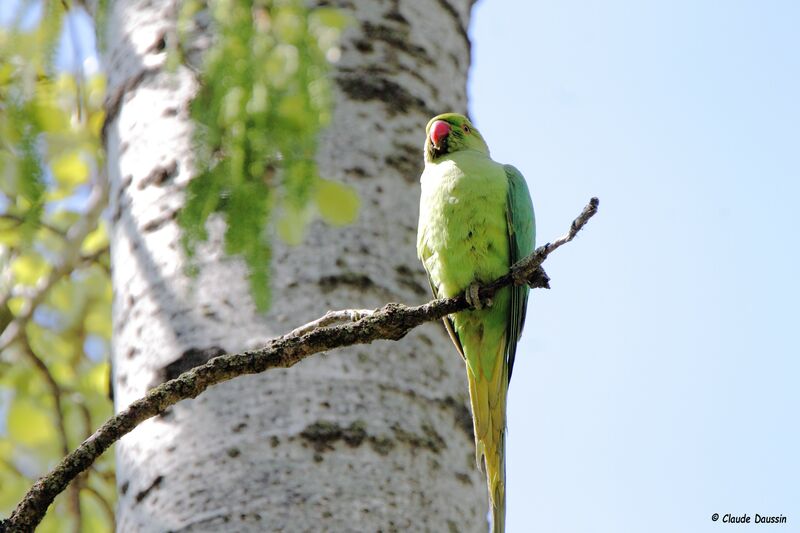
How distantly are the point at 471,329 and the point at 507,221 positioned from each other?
32cm

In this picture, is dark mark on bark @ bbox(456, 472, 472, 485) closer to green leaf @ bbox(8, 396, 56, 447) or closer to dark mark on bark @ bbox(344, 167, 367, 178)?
dark mark on bark @ bbox(344, 167, 367, 178)

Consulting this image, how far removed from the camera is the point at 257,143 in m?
1.99

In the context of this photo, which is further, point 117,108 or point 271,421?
point 117,108

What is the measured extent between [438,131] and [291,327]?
0.89m

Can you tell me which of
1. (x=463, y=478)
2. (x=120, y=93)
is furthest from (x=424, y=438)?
(x=120, y=93)

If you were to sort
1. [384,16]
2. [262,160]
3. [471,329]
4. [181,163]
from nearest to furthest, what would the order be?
[262,160] < [181,163] < [471,329] < [384,16]

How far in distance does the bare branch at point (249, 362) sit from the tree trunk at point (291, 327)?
39cm

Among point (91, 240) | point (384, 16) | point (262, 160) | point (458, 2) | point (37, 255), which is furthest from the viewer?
point (91, 240)

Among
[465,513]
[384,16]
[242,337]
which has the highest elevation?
[384,16]

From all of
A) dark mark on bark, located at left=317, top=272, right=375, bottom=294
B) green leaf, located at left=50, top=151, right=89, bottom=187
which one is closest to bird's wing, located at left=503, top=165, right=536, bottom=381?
dark mark on bark, located at left=317, top=272, right=375, bottom=294

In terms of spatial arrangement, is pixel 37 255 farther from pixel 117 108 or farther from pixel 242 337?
pixel 242 337

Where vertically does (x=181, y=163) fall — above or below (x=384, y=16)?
below

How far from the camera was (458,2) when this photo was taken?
3.09 meters

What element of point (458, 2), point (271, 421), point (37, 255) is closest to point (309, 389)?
point (271, 421)
